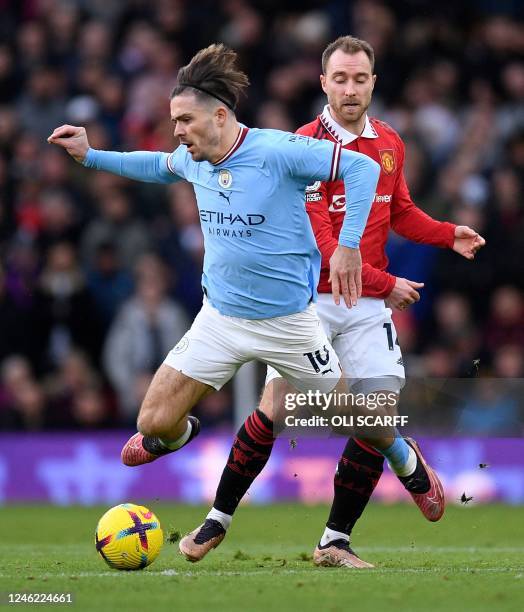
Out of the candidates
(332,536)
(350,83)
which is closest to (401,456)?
(332,536)

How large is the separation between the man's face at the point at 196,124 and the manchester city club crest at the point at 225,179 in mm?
106

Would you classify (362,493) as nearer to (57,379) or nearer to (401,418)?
(401,418)

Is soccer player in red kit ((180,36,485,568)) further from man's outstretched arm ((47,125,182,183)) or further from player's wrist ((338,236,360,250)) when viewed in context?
man's outstretched arm ((47,125,182,183))

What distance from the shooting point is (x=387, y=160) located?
7961 millimetres

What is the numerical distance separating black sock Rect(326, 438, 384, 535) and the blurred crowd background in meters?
4.37

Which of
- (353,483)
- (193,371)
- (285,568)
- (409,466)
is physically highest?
(193,371)

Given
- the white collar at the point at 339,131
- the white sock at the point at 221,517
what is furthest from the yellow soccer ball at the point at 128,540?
the white collar at the point at 339,131

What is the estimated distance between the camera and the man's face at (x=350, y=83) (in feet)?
25.5

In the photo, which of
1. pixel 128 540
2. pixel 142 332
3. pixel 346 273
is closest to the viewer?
pixel 346 273

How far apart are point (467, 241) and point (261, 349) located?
1.42m

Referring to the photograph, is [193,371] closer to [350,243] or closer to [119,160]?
[350,243]

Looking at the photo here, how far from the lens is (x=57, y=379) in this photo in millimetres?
13570

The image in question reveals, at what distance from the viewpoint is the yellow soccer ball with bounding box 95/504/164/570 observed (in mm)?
7352

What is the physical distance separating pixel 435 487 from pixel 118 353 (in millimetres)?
5908
